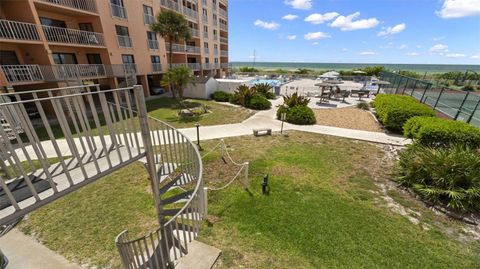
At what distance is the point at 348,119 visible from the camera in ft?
52.4

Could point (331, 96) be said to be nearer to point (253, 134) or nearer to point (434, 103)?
point (434, 103)

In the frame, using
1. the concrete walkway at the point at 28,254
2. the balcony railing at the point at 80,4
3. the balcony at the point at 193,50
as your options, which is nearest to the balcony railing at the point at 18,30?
the balcony railing at the point at 80,4

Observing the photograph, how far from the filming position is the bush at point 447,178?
20.5 feet

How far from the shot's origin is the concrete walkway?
452 cm

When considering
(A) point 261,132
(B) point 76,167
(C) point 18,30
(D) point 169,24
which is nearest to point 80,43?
(C) point 18,30

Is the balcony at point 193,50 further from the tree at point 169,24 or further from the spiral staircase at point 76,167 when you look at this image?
the spiral staircase at point 76,167

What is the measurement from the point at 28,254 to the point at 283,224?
618 cm

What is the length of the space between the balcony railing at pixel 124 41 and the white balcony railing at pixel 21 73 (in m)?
7.25

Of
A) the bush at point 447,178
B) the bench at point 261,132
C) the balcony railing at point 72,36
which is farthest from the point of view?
the balcony railing at point 72,36

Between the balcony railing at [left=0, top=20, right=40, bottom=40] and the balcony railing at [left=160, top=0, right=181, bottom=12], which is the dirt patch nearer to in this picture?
the balcony railing at [left=0, top=20, right=40, bottom=40]

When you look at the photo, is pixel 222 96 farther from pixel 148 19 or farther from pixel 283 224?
pixel 283 224

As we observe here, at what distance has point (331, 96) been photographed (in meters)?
24.0

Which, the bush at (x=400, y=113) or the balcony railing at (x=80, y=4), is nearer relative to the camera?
the bush at (x=400, y=113)

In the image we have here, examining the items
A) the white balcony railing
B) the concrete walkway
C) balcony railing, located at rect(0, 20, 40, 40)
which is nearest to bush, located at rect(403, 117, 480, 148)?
the concrete walkway
